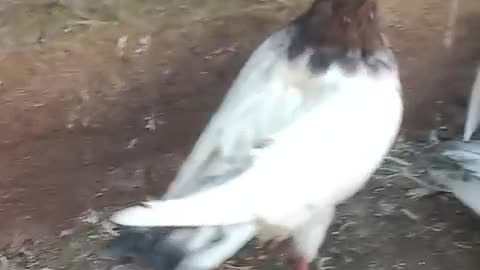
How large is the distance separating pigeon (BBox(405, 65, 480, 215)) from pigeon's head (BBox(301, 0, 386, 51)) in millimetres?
352

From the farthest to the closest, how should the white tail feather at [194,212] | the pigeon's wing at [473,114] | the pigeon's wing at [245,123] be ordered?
the pigeon's wing at [473,114] < the pigeon's wing at [245,123] < the white tail feather at [194,212]

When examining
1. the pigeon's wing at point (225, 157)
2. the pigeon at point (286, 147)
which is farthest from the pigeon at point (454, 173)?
the pigeon's wing at point (225, 157)

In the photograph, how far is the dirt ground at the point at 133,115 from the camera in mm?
1719

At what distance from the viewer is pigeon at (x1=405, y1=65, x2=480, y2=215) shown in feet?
5.71

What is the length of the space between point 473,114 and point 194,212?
787 mm

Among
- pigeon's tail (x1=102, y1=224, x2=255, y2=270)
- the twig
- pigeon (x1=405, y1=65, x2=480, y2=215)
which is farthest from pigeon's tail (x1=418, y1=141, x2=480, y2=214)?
pigeon's tail (x1=102, y1=224, x2=255, y2=270)

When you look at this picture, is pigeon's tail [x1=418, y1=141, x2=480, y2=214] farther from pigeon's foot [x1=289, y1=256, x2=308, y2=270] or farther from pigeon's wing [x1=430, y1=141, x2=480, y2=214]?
pigeon's foot [x1=289, y1=256, x2=308, y2=270]

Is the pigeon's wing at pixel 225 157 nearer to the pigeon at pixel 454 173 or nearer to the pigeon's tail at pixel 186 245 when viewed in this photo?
the pigeon's tail at pixel 186 245

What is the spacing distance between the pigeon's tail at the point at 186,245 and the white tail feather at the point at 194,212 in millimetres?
40

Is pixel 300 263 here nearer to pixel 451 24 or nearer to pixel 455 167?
pixel 455 167

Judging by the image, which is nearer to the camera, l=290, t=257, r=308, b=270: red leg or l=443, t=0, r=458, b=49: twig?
l=290, t=257, r=308, b=270: red leg

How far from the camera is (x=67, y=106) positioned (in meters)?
1.77

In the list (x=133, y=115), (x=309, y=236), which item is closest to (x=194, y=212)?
(x=309, y=236)

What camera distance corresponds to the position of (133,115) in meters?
1.82
